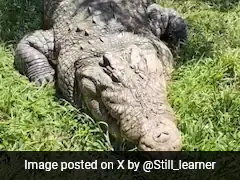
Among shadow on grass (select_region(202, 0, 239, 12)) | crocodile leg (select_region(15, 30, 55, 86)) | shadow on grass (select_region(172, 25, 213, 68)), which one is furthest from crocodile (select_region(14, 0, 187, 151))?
shadow on grass (select_region(202, 0, 239, 12))

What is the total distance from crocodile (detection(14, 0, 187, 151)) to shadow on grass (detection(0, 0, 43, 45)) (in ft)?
0.67

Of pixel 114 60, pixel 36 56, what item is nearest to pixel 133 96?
pixel 114 60

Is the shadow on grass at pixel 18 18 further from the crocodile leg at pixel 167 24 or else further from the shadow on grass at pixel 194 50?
the shadow on grass at pixel 194 50

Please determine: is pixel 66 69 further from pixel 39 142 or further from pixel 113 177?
pixel 113 177

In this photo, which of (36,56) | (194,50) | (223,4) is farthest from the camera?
(223,4)

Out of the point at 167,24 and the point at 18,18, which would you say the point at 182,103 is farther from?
the point at 18,18

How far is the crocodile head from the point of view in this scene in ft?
12.8

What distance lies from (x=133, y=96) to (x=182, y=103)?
599 mm

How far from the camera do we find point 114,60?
449cm

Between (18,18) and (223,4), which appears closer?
(18,18)
